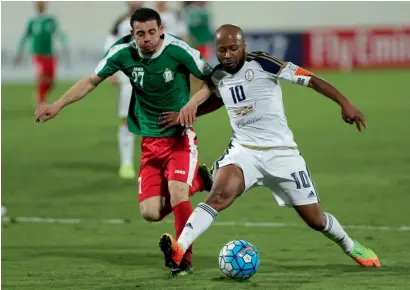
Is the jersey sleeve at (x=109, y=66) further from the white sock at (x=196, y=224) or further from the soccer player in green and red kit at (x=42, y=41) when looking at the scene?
the soccer player in green and red kit at (x=42, y=41)

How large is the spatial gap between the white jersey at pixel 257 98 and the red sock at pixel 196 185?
0.57 metres

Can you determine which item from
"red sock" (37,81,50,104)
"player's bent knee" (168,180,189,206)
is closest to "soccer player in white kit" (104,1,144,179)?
"player's bent knee" (168,180,189,206)

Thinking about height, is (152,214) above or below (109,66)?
below

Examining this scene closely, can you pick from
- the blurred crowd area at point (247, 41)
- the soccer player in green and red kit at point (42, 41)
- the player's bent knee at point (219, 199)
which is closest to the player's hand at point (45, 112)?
the player's bent knee at point (219, 199)

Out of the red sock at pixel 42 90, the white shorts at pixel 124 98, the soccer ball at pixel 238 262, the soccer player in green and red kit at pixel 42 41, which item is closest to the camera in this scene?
the soccer ball at pixel 238 262

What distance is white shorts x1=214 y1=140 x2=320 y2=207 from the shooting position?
7137mm

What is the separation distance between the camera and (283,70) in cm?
707

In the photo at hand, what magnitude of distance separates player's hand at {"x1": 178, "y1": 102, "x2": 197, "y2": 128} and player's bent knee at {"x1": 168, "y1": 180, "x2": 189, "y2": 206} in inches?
23.4

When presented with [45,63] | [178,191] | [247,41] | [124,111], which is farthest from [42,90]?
[178,191]

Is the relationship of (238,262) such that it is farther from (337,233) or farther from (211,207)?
→ (337,233)

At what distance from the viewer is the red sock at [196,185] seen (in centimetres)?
760

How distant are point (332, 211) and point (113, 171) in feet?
13.2

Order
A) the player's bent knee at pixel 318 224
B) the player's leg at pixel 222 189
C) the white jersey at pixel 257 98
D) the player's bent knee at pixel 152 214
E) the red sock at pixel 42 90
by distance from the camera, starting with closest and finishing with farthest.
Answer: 1. the player's leg at pixel 222 189
2. the white jersey at pixel 257 98
3. the player's bent knee at pixel 318 224
4. the player's bent knee at pixel 152 214
5. the red sock at pixel 42 90

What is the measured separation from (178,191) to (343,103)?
1375 millimetres
